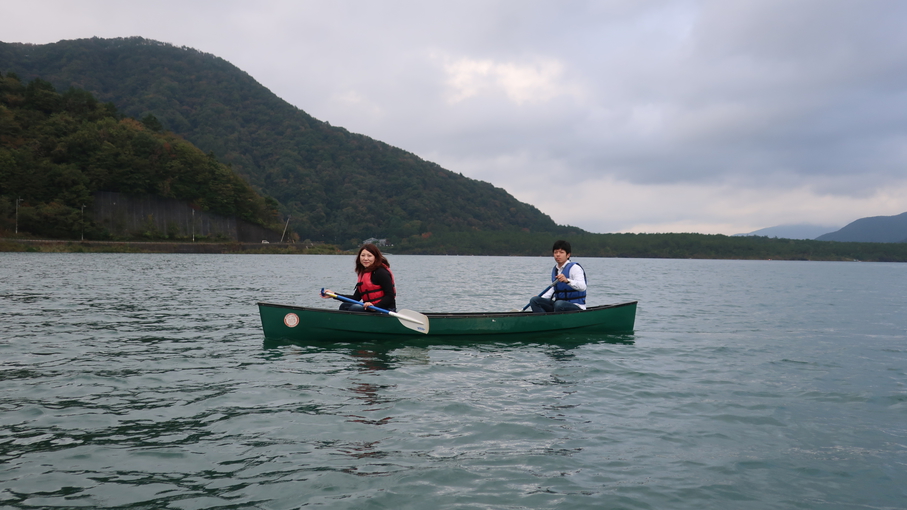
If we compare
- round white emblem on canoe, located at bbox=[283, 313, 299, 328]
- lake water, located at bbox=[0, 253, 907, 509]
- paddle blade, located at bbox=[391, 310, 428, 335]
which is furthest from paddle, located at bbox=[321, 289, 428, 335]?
round white emblem on canoe, located at bbox=[283, 313, 299, 328]

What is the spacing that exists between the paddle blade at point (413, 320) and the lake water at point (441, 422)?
0.40 meters

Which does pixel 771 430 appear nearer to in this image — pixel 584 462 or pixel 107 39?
pixel 584 462

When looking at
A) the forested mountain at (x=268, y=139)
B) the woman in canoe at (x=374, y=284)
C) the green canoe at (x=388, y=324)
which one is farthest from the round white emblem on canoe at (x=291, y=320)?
the forested mountain at (x=268, y=139)

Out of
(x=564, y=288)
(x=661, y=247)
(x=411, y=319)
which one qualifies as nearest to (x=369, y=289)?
(x=411, y=319)

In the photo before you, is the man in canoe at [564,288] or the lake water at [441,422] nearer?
the lake water at [441,422]

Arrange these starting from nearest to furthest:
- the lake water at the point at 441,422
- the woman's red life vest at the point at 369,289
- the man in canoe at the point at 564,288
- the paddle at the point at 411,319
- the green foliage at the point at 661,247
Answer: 1. the lake water at the point at 441,422
2. the paddle at the point at 411,319
3. the woman's red life vest at the point at 369,289
4. the man in canoe at the point at 564,288
5. the green foliage at the point at 661,247

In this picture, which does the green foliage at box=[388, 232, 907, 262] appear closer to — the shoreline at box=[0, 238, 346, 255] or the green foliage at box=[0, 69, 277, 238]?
the shoreline at box=[0, 238, 346, 255]

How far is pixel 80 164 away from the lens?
86.6 metres

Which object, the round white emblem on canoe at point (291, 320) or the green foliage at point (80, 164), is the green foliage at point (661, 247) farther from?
the round white emblem on canoe at point (291, 320)

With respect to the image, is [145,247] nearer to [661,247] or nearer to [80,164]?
[80,164]

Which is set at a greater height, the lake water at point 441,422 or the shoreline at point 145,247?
the shoreline at point 145,247

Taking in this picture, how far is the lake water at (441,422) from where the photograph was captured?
183 inches

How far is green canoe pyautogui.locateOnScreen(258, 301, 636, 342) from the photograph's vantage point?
38.5 ft

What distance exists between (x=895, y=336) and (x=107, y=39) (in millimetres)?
203248
